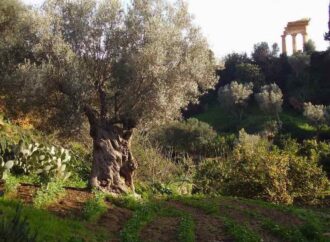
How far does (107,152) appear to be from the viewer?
14.8 meters

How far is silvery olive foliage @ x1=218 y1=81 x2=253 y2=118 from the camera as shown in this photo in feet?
208

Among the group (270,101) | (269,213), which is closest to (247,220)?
(269,213)

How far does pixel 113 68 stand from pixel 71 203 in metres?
3.96

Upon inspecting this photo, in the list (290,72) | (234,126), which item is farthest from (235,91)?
(290,72)

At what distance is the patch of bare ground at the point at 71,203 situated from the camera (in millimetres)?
11805

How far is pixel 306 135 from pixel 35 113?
4461 centimetres

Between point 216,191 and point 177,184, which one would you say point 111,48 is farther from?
point 216,191

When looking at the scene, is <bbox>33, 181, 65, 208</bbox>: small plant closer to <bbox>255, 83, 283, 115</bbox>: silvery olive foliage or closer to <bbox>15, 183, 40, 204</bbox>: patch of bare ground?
<bbox>15, 183, 40, 204</bbox>: patch of bare ground

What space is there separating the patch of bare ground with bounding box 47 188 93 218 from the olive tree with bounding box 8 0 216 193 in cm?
59

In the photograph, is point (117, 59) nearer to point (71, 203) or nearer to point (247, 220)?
point (71, 203)

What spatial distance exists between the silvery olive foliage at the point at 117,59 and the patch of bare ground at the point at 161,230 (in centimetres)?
293

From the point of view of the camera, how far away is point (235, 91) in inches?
2514

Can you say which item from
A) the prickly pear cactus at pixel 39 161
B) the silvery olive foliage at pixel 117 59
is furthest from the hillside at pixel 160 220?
the silvery olive foliage at pixel 117 59

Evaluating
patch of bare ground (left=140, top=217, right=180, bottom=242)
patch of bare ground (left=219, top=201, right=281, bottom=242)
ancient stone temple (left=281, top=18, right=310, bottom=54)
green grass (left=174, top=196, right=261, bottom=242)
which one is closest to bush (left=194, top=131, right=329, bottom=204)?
green grass (left=174, top=196, right=261, bottom=242)
